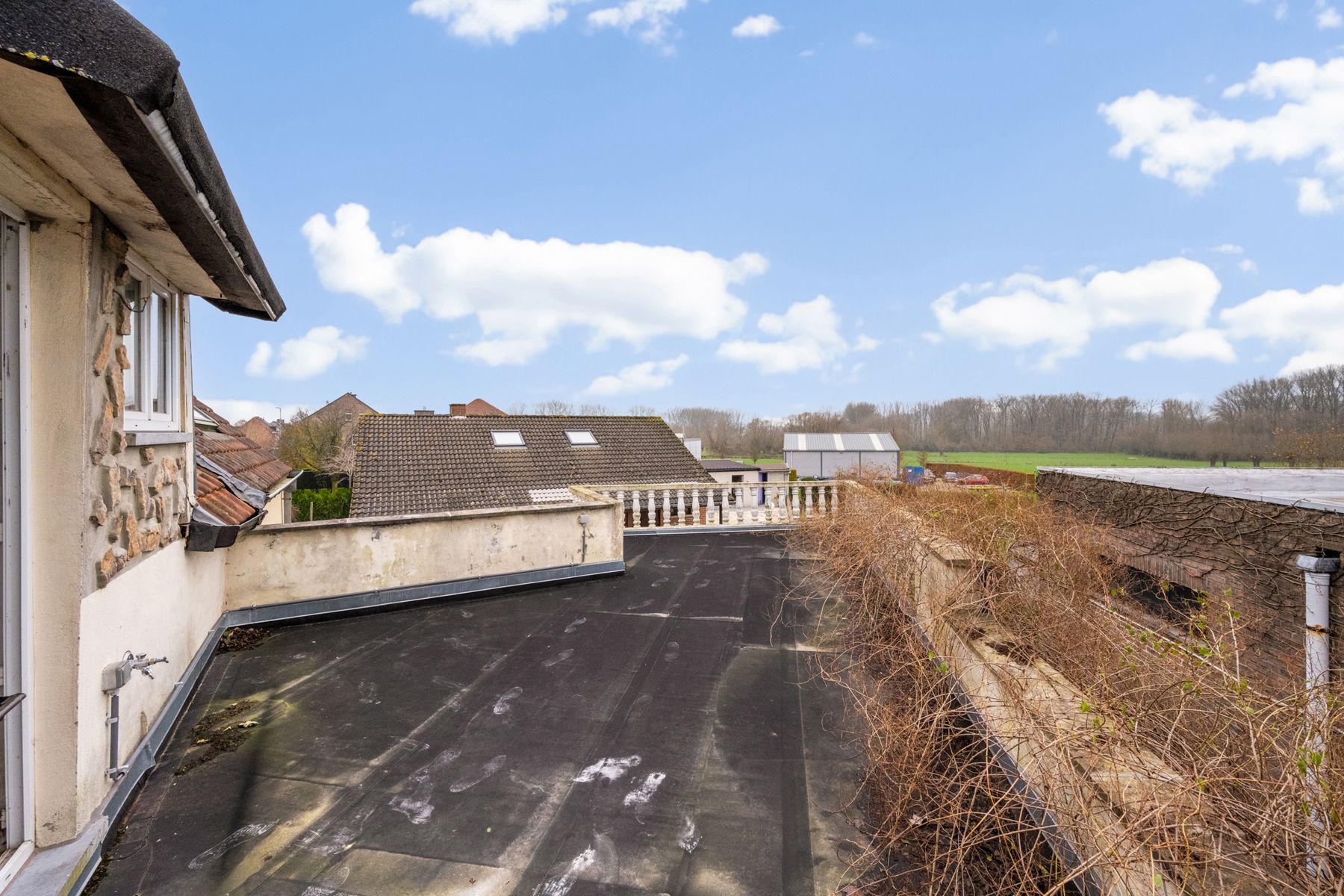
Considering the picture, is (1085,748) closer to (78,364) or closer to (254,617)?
(78,364)

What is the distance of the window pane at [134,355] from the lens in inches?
102

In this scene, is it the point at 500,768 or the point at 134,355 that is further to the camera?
the point at 134,355

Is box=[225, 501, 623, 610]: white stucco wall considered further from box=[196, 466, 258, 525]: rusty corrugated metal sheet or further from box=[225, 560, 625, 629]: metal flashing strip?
box=[196, 466, 258, 525]: rusty corrugated metal sheet

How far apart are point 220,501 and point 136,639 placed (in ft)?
5.54

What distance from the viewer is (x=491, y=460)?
1580 centimetres

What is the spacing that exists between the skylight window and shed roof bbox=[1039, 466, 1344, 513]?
13050 mm

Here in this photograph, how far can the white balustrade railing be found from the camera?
801 cm

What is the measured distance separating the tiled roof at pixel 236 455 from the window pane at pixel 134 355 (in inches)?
86.7

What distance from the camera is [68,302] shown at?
1.93 meters

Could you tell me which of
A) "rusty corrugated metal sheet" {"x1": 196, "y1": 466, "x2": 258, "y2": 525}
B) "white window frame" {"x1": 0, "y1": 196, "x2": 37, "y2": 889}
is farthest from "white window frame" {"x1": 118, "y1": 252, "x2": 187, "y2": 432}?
"white window frame" {"x1": 0, "y1": 196, "x2": 37, "y2": 889}

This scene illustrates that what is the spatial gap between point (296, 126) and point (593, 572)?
370 inches

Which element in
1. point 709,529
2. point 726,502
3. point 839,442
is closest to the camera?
point 709,529

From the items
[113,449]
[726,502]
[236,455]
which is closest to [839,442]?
[726,502]

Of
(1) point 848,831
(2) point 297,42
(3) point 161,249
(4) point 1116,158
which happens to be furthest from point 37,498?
(4) point 1116,158
